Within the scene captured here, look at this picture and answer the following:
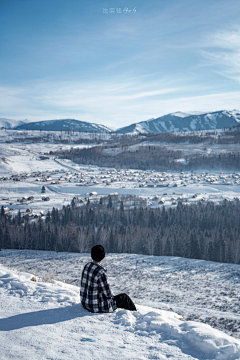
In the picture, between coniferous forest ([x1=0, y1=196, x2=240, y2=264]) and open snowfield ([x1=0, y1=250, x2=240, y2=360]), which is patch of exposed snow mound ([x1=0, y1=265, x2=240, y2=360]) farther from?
coniferous forest ([x1=0, y1=196, x2=240, y2=264])

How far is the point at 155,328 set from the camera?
16.6 ft

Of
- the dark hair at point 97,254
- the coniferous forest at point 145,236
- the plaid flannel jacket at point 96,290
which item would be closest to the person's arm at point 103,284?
the plaid flannel jacket at point 96,290

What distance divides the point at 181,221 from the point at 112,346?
47.7 metres

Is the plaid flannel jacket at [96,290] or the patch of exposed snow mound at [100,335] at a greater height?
the plaid flannel jacket at [96,290]

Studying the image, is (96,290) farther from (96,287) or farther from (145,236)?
(145,236)

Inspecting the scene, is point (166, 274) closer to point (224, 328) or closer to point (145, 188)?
point (224, 328)

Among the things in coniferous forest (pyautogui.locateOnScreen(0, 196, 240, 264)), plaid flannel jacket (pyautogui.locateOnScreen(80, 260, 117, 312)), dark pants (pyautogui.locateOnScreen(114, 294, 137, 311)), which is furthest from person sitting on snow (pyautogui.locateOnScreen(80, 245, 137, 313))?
coniferous forest (pyautogui.locateOnScreen(0, 196, 240, 264))

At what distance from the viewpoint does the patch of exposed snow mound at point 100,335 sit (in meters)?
4.13

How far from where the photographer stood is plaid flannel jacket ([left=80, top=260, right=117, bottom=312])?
539 cm

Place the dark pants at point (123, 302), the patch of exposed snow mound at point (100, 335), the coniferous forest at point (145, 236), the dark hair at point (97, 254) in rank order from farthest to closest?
the coniferous forest at point (145, 236) → the dark pants at point (123, 302) → the dark hair at point (97, 254) → the patch of exposed snow mound at point (100, 335)

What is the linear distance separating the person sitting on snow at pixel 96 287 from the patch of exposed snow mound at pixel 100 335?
0.18 meters

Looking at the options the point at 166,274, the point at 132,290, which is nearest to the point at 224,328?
the point at 132,290

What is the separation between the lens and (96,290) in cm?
542

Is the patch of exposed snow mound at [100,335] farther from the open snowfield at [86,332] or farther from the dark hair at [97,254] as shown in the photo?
the dark hair at [97,254]
